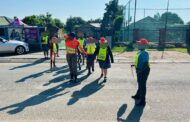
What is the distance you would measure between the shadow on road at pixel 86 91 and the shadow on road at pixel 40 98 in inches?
20.0

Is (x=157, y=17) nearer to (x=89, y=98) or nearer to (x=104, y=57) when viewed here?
(x=104, y=57)

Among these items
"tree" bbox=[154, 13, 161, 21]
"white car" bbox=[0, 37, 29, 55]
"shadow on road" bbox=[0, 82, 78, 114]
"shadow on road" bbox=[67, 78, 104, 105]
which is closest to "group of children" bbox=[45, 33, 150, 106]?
"shadow on road" bbox=[67, 78, 104, 105]

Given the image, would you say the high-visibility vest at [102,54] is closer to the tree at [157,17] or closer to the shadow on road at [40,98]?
the shadow on road at [40,98]

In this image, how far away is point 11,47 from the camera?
1969 cm

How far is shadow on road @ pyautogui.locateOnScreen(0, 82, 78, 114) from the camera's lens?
693 centimetres

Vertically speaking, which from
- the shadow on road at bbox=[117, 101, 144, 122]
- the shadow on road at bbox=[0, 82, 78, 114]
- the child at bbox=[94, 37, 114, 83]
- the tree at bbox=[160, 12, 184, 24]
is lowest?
the shadow on road at bbox=[117, 101, 144, 122]

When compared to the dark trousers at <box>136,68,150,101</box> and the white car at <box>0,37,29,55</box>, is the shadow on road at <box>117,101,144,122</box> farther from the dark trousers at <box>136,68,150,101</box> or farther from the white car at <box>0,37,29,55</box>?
the white car at <box>0,37,29,55</box>

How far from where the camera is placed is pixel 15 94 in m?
8.38

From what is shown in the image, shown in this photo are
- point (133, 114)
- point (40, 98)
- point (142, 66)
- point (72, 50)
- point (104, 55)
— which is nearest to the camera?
point (133, 114)

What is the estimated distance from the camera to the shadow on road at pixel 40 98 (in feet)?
22.7

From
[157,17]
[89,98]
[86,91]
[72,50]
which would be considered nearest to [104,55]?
[72,50]

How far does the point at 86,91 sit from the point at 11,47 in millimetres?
12268

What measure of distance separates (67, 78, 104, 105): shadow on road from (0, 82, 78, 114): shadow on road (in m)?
0.51

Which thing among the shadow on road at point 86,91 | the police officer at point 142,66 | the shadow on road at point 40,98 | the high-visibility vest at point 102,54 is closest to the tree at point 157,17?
the high-visibility vest at point 102,54
